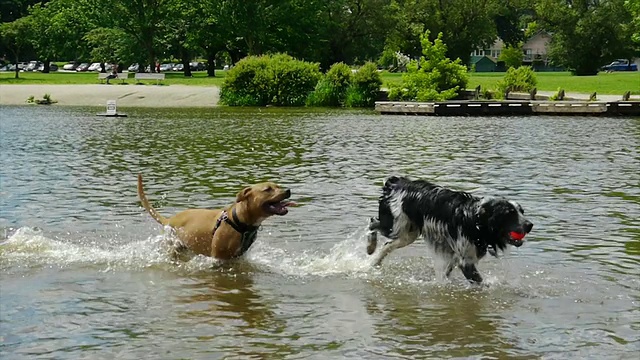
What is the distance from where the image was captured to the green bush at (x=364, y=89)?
47.1 m

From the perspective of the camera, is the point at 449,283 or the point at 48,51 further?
the point at 48,51

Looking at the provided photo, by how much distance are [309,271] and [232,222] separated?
113 centimetres

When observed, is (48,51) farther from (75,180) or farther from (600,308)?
(600,308)

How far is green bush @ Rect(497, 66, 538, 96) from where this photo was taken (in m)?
47.8

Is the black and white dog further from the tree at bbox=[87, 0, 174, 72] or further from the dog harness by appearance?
the tree at bbox=[87, 0, 174, 72]

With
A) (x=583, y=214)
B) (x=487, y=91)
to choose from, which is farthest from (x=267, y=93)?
(x=583, y=214)

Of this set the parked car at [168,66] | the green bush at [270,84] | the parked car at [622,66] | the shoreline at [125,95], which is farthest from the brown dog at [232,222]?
the parked car at [622,66]

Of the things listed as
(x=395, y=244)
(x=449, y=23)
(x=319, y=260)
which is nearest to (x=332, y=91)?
(x=319, y=260)

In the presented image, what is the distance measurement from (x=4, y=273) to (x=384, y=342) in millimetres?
4770

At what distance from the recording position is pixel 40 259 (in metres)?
10.4

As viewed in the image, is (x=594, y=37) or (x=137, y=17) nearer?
(x=137, y=17)

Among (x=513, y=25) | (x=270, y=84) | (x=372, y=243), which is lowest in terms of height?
(x=372, y=243)

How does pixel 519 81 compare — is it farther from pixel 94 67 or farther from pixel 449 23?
pixel 94 67

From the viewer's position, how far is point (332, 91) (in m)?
48.1
